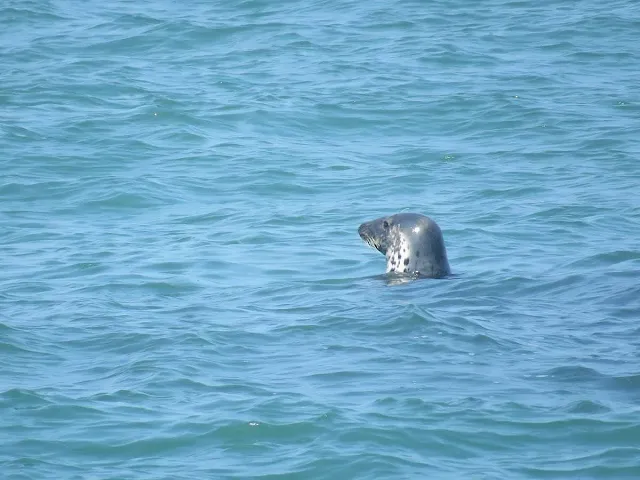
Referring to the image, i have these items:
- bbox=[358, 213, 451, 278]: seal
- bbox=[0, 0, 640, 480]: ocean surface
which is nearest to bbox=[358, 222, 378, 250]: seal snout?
bbox=[358, 213, 451, 278]: seal

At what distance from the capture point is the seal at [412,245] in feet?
37.9

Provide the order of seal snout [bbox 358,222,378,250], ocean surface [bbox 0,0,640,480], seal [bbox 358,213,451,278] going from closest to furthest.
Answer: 1. ocean surface [bbox 0,0,640,480]
2. seal [bbox 358,213,451,278]
3. seal snout [bbox 358,222,378,250]

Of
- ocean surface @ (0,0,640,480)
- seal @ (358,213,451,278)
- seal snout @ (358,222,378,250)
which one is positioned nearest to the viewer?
ocean surface @ (0,0,640,480)

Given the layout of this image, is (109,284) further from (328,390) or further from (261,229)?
(328,390)

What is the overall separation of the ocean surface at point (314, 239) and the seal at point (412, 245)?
422mm

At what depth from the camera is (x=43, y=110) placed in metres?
19.3

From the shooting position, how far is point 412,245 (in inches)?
460

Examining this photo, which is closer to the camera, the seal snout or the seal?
the seal

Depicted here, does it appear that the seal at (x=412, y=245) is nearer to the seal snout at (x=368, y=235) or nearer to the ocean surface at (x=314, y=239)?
the seal snout at (x=368, y=235)

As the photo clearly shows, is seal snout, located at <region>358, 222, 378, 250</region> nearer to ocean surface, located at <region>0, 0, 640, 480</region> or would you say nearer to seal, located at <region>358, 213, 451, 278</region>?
seal, located at <region>358, 213, 451, 278</region>

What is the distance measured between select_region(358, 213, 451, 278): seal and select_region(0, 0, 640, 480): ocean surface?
0.42m

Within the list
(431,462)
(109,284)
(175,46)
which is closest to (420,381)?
(431,462)

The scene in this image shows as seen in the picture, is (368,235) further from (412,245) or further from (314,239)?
(314,239)

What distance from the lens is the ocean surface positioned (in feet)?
23.5
